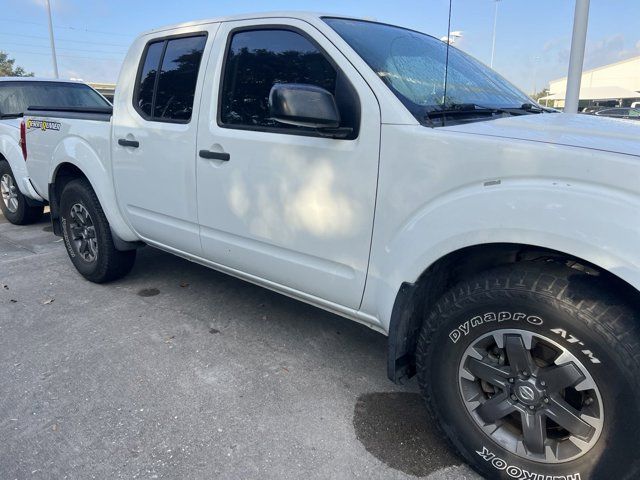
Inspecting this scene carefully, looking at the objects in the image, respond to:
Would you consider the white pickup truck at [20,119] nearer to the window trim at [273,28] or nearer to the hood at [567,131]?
the window trim at [273,28]

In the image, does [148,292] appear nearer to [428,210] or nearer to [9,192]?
[428,210]

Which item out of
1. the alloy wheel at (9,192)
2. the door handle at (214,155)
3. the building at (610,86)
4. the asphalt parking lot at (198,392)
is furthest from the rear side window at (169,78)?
the building at (610,86)

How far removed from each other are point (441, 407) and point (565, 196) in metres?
1.04

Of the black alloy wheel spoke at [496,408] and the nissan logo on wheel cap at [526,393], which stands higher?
the nissan logo on wheel cap at [526,393]

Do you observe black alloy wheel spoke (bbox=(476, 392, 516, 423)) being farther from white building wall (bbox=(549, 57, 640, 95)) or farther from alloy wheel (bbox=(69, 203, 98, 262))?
white building wall (bbox=(549, 57, 640, 95))

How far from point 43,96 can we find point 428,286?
672 cm

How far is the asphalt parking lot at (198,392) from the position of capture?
7.70 ft

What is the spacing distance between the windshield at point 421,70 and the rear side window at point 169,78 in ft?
3.33

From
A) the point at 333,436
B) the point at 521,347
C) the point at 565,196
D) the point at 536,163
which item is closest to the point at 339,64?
the point at 536,163

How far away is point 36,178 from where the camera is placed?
4898mm

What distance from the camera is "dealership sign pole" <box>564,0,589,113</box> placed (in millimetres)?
5262

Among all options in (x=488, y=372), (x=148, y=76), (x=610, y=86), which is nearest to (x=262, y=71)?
(x=148, y=76)

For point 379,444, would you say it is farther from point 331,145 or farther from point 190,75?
point 190,75

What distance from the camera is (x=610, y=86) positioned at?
163 feet
